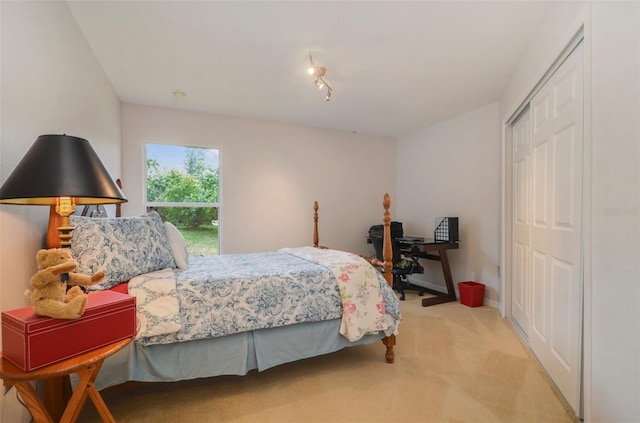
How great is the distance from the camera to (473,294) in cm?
351

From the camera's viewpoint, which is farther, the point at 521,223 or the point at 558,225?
the point at 521,223

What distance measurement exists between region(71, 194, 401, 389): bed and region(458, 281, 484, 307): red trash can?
5.75 feet

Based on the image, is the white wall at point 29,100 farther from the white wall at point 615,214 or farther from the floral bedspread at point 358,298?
the white wall at point 615,214

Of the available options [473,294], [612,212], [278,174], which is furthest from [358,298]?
[278,174]

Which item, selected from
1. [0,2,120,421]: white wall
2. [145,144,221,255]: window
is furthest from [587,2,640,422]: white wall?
[145,144,221,255]: window

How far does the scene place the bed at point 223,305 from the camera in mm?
1606

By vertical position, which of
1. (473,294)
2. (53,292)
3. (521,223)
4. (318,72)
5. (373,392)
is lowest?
(373,392)

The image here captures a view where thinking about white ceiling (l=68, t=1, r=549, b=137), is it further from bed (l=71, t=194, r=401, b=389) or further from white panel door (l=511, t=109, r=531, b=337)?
bed (l=71, t=194, r=401, b=389)

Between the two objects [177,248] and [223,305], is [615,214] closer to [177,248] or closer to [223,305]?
[223,305]

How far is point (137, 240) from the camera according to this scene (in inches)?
70.5

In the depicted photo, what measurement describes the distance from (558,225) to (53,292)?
2.55 m

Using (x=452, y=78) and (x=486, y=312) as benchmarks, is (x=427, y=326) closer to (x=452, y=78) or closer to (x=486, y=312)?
(x=486, y=312)

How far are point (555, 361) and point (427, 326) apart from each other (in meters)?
1.15

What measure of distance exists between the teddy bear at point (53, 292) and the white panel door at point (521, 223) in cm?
294
